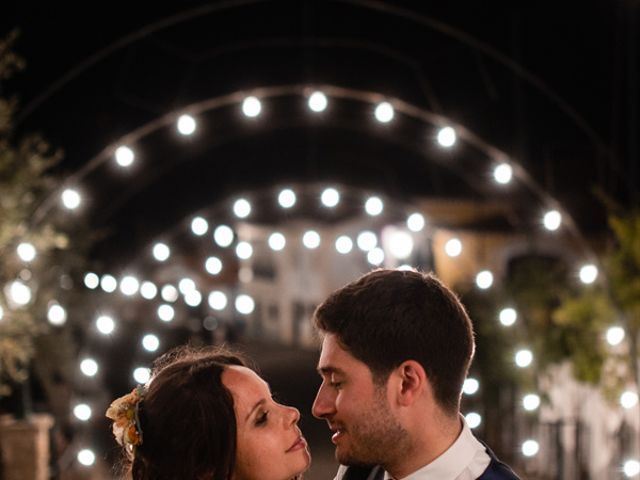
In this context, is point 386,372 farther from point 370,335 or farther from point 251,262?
point 251,262

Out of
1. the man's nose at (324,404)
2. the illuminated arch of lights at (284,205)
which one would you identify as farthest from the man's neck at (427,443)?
the illuminated arch of lights at (284,205)

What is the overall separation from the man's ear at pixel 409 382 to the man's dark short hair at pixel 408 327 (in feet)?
0.04

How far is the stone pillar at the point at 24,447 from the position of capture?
23.7ft

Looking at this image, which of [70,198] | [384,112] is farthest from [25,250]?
[384,112]

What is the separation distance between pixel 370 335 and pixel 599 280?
624 cm

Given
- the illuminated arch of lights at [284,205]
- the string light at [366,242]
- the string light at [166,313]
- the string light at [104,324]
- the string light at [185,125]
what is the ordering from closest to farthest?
the string light at [185,125]
the illuminated arch of lights at [284,205]
the string light at [104,324]
the string light at [366,242]
the string light at [166,313]

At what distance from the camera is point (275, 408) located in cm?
265

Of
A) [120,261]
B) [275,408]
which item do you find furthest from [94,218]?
[275,408]

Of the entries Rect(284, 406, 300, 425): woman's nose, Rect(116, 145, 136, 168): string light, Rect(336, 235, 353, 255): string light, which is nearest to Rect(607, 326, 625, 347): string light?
Rect(336, 235, 353, 255): string light

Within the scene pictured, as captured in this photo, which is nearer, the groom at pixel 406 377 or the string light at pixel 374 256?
the groom at pixel 406 377

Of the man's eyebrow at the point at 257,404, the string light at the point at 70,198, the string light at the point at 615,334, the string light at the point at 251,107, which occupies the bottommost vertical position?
the man's eyebrow at the point at 257,404

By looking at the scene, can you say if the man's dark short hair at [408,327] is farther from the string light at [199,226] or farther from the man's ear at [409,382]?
the string light at [199,226]

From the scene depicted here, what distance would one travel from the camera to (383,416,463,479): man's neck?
2.30 metres

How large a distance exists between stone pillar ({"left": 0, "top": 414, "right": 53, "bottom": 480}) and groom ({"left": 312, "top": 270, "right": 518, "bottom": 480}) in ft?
17.8
